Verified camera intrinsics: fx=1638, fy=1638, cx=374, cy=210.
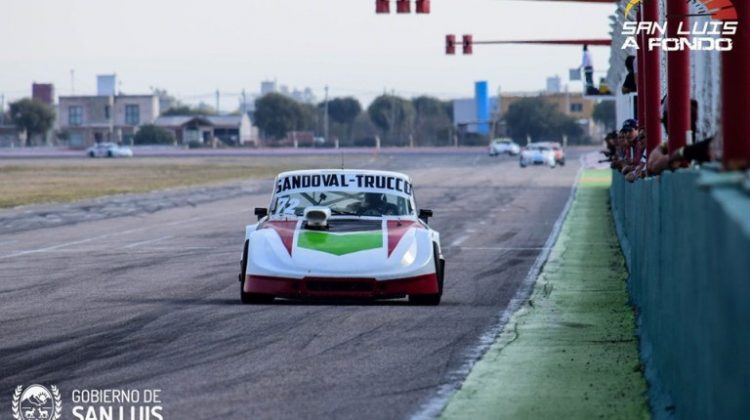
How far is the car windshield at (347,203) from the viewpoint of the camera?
1708 centimetres

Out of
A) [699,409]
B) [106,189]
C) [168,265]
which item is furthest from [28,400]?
[106,189]

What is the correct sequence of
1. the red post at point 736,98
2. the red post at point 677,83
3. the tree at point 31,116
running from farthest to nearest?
1. the tree at point 31,116
2. the red post at point 677,83
3. the red post at point 736,98

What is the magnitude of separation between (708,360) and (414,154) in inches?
4847

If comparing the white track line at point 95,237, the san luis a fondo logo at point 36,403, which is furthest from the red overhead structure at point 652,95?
the white track line at point 95,237

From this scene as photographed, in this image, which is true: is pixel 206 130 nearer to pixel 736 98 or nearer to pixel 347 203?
pixel 347 203

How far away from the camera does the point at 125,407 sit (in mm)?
9656

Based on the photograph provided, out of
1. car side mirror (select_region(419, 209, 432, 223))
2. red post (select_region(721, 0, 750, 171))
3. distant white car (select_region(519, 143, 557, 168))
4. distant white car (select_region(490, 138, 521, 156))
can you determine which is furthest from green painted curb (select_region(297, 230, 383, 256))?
distant white car (select_region(490, 138, 521, 156))

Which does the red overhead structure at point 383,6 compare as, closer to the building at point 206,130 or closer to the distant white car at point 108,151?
the distant white car at point 108,151

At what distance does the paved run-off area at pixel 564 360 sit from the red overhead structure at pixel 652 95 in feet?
5.65

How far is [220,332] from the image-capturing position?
13.6 m

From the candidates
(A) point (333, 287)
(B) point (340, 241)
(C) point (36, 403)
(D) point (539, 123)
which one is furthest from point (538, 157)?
(D) point (539, 123)

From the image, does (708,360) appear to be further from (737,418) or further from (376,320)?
(376,320)

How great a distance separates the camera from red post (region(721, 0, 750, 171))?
8375 mm

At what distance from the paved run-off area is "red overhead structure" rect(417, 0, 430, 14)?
73.4 ft
